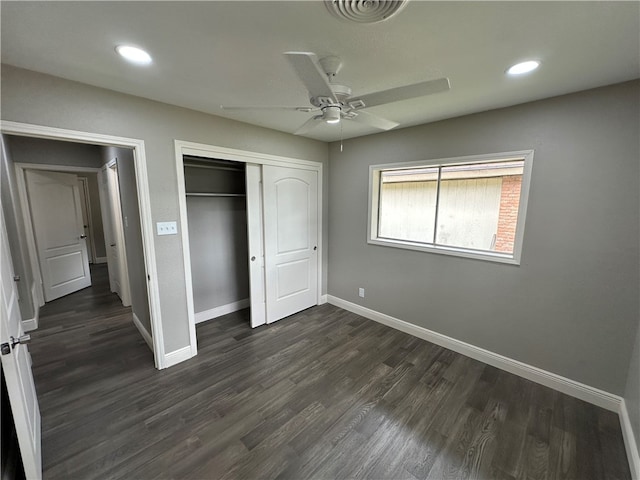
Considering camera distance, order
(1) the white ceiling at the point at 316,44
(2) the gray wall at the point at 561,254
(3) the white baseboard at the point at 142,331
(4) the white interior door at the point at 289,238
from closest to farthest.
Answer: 1. (1) the white ceiling at the point at 316,44
2. (2) the gray wall at the point at 561,254
3. (3) the white baseboard at the point at 142,331
4. (4) the white interior door at the point at 289,238

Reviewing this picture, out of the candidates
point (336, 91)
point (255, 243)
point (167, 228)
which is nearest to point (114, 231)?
point (167, 228)

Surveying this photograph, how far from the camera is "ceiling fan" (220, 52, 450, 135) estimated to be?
1.22 metres

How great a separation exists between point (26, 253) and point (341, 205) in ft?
14.7

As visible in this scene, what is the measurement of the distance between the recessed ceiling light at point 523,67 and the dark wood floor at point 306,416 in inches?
98.5

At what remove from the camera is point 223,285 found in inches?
149

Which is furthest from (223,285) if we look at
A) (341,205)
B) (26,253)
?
(26,253)

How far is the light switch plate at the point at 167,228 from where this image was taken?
7.96 feet

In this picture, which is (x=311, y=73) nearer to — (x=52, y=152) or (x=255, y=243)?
(x=255, y=243)

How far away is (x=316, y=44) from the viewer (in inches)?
56.6

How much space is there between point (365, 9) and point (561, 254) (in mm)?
2396

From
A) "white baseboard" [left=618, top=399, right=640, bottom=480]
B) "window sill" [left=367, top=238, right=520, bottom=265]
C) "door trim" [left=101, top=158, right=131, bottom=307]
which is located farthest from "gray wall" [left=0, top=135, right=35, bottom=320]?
"white baseboard" [left=618, top=399, right=640, bottom=480]

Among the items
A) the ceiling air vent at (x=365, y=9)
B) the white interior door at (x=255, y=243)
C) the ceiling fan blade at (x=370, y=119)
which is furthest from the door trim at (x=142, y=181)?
Result: the ceiling air vent at (x=365, y=9)

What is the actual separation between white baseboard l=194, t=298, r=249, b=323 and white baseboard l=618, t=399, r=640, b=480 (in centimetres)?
397

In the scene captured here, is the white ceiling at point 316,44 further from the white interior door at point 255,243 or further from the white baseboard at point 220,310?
the white baseboard at point 220,310
